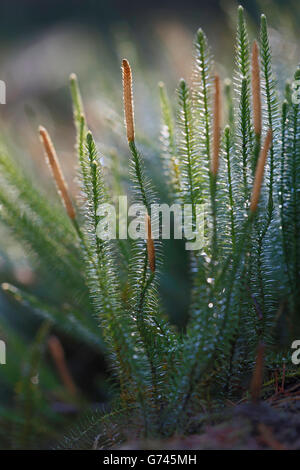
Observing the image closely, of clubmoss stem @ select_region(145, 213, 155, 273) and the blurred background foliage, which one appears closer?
clubmoss stem @ select_region(145, 213, 155, 273)

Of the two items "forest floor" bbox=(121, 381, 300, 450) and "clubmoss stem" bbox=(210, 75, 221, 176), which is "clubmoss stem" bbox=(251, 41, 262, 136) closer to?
"clubmoss stem" bbox=(210, 75, 221, 176)

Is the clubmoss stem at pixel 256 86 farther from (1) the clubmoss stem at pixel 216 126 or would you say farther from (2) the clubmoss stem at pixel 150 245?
(2) the clubmoss stem at pixel 150 245

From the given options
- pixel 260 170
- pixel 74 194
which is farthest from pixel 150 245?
pixel 74 194

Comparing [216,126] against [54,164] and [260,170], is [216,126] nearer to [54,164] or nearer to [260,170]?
[260,170]

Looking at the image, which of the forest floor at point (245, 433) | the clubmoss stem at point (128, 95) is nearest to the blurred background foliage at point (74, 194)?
the forest floor at point (245, 433)

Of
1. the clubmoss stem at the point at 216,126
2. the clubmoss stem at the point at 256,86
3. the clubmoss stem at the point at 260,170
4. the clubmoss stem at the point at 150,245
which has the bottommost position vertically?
the clubmoss stem at the point at 150,245

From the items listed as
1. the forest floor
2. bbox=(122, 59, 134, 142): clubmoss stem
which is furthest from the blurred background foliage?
bbox=(122, 59, 134, 142): clubmoss stem

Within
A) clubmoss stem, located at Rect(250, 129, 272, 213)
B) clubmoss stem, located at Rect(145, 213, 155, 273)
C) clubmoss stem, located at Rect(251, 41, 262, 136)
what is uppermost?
clubmoss stem, located at Rect(251, 41, 262, 136)

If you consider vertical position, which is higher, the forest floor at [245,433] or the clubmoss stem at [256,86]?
the clubmoss stem at [256,86]

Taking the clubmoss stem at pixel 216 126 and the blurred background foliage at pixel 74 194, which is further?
the blurred background foliage at pixel 74 194

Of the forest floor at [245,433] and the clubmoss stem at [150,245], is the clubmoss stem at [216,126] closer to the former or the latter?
the clubmoss stem at [150,245]

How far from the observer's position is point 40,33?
11.6 feet

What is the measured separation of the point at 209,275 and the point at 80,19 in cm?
355
